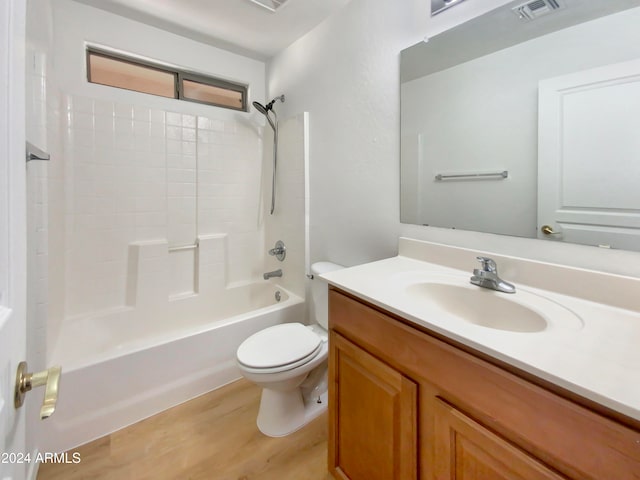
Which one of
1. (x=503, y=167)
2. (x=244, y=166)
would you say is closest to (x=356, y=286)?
(x=503, y=167)

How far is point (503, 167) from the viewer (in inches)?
44.6

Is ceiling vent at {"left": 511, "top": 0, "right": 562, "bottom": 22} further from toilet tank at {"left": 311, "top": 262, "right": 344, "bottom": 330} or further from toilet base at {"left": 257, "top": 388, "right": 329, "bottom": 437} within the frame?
toilet base at {"left": 257, "top": 388, "right": 329, "bottom": 437}

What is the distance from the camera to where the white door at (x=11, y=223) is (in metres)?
0.39

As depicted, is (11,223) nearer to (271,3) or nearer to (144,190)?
(144,190)

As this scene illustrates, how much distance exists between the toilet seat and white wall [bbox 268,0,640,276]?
0.54m

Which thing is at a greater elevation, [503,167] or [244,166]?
[244,166]

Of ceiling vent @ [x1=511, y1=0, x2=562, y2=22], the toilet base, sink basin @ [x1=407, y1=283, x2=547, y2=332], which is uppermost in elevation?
ceiling vent @ [x1=511, y1=0, x2=562, y2=22]

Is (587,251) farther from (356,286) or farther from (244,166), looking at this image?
(244,166)

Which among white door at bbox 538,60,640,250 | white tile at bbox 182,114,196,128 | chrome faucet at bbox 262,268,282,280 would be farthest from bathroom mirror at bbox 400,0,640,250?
white tile at bbox 182,114,196,128

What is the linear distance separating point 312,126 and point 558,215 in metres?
1.53

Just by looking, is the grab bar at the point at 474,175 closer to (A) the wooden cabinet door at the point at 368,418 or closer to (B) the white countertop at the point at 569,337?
(B) the white countertop at the point at 569,337

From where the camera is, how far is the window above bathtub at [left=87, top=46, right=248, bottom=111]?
1.92 m

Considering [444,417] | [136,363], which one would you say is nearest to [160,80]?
[136,363]

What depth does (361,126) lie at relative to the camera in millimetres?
1665
